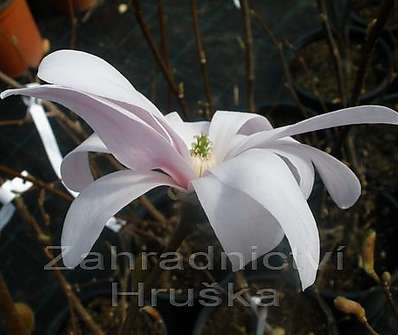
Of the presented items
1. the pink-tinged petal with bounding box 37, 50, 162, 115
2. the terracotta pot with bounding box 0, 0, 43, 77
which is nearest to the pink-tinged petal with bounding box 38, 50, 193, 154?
the pink-tinged petal with bounding box 37, 50, 162, 115

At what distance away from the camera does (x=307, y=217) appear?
394 mm

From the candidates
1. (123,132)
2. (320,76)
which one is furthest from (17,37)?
(123,132)

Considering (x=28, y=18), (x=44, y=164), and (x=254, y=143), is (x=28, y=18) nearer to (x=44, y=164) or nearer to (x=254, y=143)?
(x=44, y=164)

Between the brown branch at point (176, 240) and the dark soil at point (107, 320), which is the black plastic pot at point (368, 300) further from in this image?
the brown branch at point (176, 240)

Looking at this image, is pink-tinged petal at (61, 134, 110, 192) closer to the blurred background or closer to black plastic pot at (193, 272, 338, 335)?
the blurred background

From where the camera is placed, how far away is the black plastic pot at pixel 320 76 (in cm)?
142

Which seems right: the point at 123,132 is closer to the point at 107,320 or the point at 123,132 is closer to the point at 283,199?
the point at 283,199

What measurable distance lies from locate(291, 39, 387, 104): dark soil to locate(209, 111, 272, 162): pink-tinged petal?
0.97 metres

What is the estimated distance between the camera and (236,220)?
0.40m

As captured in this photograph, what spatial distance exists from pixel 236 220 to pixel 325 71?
48.0 inches

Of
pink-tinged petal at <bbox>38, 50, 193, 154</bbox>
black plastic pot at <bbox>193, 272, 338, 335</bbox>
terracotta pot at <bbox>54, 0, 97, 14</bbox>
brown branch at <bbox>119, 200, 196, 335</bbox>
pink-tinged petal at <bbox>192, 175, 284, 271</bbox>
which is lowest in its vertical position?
black plastic pot at <bbox>193, 272, 338, 335</bbox>

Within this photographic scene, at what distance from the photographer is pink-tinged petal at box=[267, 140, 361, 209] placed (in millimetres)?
463

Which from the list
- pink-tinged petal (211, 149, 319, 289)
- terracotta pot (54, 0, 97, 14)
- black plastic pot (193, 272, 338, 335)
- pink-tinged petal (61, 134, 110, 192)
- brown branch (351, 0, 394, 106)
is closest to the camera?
pink-tinged petal (211, 149, 319, 289)

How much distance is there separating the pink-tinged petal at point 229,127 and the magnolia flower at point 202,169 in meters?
0.02
